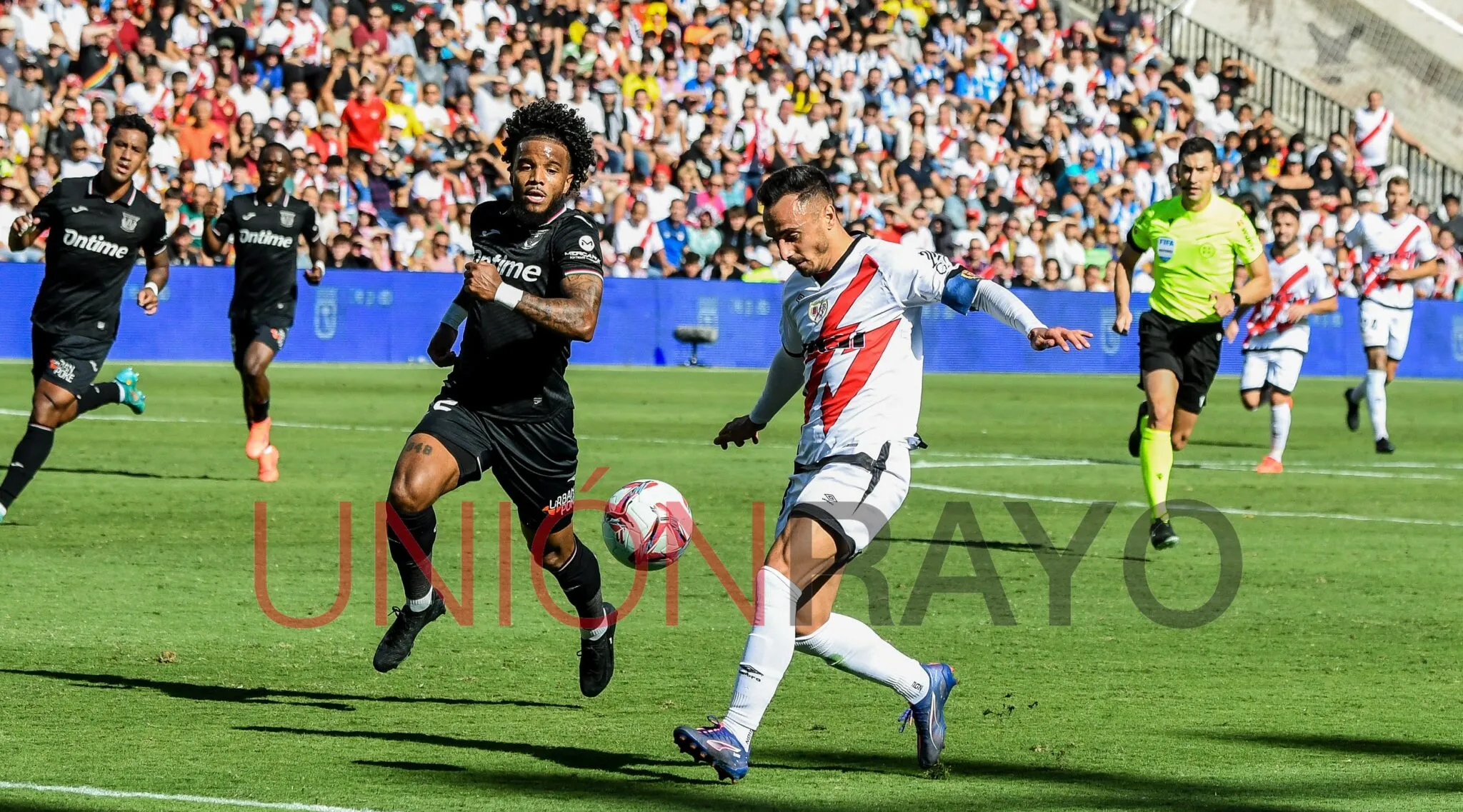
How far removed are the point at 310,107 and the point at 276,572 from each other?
1843cm

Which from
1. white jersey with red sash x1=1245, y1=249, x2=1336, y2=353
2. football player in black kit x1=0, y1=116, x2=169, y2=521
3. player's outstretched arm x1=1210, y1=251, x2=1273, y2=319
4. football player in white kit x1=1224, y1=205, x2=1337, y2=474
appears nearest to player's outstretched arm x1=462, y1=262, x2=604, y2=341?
football player in black kit x1=0, y1=116, x2=169, y2=521

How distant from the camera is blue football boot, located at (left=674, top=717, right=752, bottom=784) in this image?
5680 millimetres

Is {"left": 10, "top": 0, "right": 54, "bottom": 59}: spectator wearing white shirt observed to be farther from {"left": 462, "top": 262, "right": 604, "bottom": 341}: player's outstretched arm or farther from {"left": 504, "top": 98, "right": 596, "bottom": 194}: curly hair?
{"left": 462, "top": 262, "right": 604, "bottom": 341}: player's outstretched arm

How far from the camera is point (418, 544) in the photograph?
7227mm

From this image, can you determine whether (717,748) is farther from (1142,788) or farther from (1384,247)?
(1384,247)

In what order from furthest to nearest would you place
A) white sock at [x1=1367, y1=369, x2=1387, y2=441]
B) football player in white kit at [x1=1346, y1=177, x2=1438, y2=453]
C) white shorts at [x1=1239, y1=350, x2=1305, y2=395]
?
football player in white kit at [x1=1346, y1=177, x2=1438, y2=453] → white sock at [x1=1367, y1=369, x2=1387, y2=441] → white shorts at [x1=1239, y1=350, x2=1305, y2=395]

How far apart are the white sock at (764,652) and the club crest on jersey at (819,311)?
0.88m

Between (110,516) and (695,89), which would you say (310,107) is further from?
(110,516)

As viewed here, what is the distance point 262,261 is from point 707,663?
24.9ft

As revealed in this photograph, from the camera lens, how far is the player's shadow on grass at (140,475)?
1409 centimetres

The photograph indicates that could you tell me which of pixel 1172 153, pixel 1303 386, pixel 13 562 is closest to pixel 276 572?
pixel 13 562

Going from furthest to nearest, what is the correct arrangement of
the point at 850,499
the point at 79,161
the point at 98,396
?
the point at 79,161 → the point at 98,396 → the point at 850,499

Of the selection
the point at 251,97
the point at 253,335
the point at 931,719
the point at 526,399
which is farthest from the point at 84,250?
the point at 251,97

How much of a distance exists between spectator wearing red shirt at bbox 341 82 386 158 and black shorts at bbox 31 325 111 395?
16341mm
